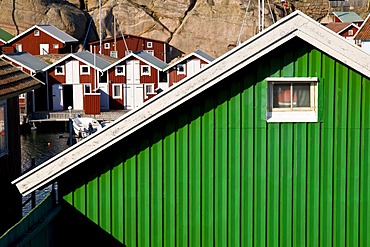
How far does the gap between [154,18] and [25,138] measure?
1196 inches

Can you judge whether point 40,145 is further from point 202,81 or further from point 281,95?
point 202,81

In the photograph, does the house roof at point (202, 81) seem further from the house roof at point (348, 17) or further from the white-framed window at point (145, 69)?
the house roof at point (348, 17)

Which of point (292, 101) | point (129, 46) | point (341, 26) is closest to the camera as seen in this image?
point (292, 101)

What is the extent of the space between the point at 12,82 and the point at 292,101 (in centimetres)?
530

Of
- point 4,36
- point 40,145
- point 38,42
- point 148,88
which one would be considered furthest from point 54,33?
point 40,145

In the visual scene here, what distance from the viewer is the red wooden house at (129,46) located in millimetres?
64438

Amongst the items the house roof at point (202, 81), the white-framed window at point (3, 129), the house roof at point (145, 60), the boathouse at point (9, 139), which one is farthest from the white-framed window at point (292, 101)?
the house roof at point (145, 60)

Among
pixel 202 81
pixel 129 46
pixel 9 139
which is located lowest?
pixel 9 139

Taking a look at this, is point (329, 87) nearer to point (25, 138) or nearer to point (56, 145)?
point (56, 145)

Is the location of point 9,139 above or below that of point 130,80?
above

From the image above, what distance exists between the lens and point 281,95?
339 inches

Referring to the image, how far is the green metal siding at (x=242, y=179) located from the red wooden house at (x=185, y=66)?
4207cm

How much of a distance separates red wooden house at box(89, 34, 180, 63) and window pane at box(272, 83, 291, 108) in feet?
184

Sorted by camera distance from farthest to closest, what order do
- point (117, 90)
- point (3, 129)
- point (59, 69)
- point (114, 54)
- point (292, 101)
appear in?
point (114, 54) < point (117, 90) < point (59, 69) < point (3, 129) < point (292, 101)
